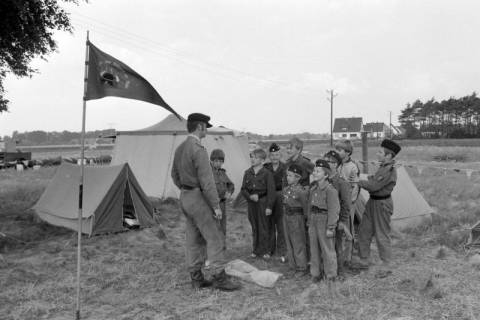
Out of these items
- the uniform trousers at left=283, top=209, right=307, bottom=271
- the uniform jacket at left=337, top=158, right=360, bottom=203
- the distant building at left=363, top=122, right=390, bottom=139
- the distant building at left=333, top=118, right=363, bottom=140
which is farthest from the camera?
the distant building at left=363, top=122, right=390, bottom=139

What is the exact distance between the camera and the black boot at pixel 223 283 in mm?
4559

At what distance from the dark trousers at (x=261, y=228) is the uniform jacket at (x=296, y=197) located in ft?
2.41

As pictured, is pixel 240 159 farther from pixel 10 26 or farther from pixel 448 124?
pixel 448 124

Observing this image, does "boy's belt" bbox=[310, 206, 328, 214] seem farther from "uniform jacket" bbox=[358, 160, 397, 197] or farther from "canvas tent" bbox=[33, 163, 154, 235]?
"canvas tent" bbox=[33, 163, 154, 235]

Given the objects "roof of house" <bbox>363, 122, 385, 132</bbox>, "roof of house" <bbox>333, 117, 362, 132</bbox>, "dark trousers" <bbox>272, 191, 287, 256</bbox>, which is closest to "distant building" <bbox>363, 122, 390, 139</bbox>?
"roof of house" <bbox>363, 122, 385, 132</bbox>

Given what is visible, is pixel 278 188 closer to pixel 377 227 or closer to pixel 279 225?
pixel 279 225

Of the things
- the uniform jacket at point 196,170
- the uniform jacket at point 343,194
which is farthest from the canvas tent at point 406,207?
the uniform jacket at point 196,170

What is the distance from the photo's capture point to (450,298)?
4.20 metres

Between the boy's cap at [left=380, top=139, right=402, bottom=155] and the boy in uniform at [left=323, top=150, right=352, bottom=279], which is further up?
the boy's cap at [left=380, top=139, right=402, bottom=155]

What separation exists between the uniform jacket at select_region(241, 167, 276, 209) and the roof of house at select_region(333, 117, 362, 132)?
72.5 m

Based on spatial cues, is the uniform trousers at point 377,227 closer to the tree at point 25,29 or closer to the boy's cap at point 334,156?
the boy's cap at point 334,156

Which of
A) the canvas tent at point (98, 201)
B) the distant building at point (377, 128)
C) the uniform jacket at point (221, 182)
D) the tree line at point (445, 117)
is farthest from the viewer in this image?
the distant building at point (377, 128)

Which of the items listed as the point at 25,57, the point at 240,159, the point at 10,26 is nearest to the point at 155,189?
the point at 240,159

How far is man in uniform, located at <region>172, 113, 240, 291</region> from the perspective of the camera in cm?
435
